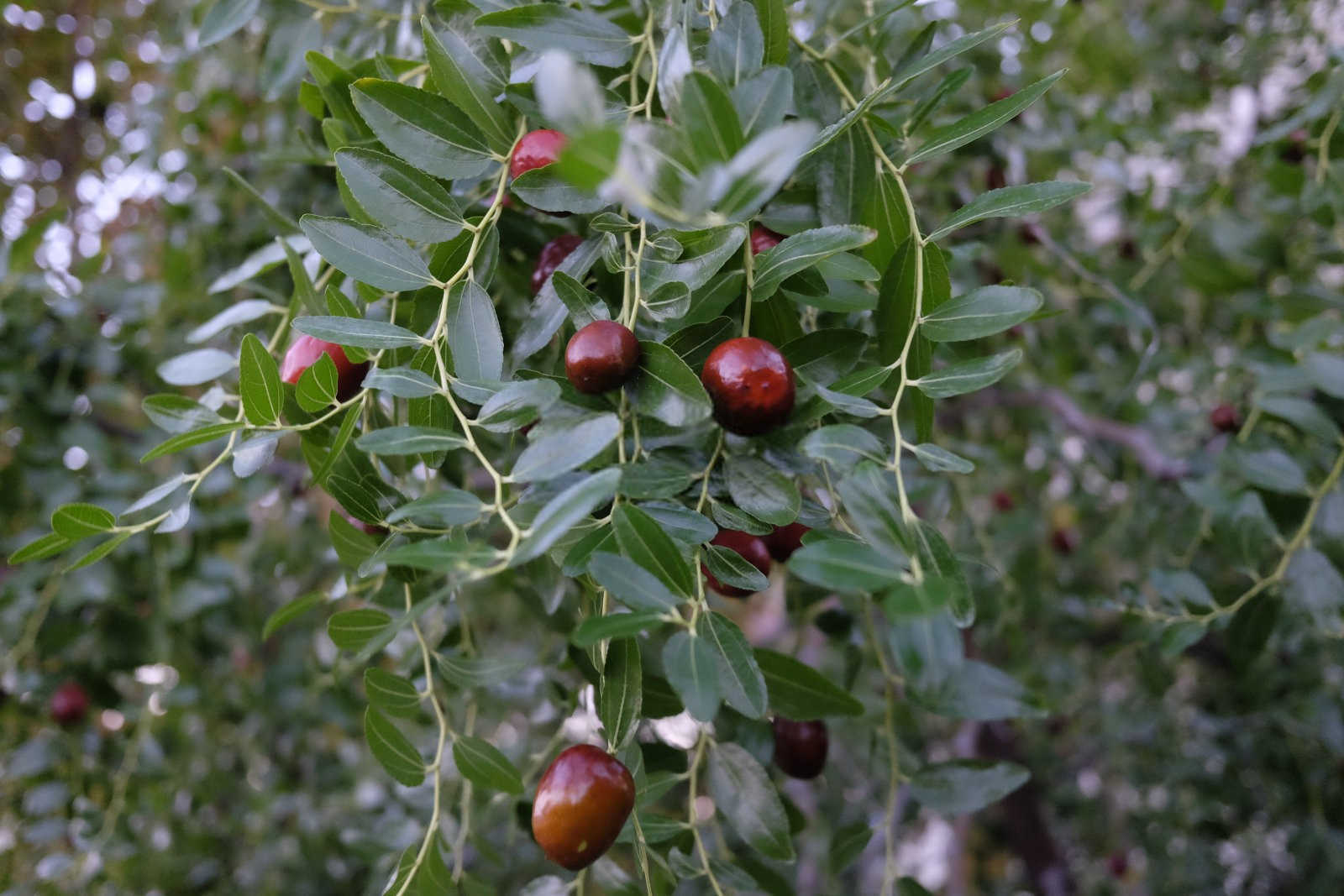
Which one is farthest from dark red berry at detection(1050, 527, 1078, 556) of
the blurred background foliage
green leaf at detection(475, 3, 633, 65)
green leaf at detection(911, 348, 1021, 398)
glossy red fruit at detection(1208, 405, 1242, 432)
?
green leaf at detection(475, 3, 633, 65)

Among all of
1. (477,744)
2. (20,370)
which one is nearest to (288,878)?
(20,370)

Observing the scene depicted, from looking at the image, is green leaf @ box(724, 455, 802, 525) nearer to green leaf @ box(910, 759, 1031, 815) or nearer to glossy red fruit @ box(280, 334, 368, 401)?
glossy red fruit @ box(280, 334, 368, 401)

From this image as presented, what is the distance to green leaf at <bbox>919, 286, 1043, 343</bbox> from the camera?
1.80 ft

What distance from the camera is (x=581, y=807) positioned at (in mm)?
584

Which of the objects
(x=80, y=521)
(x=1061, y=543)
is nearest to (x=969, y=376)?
(x=80, y=521)

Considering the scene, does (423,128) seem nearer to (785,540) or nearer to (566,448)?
(566,448)

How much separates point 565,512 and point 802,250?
0.23 metres

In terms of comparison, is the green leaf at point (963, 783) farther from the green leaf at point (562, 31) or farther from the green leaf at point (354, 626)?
the green leaf at point (562, 31)

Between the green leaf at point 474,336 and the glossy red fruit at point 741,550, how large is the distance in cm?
22

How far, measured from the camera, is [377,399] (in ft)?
2.41

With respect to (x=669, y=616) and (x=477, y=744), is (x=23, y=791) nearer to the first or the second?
(x=477, y=744)

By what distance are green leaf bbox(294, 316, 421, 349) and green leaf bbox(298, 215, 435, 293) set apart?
0.10ft

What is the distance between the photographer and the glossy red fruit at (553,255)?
0.71 meters

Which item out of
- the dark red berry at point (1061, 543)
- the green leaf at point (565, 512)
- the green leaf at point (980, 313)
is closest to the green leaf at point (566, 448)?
the green leaf at point (565, 512)
